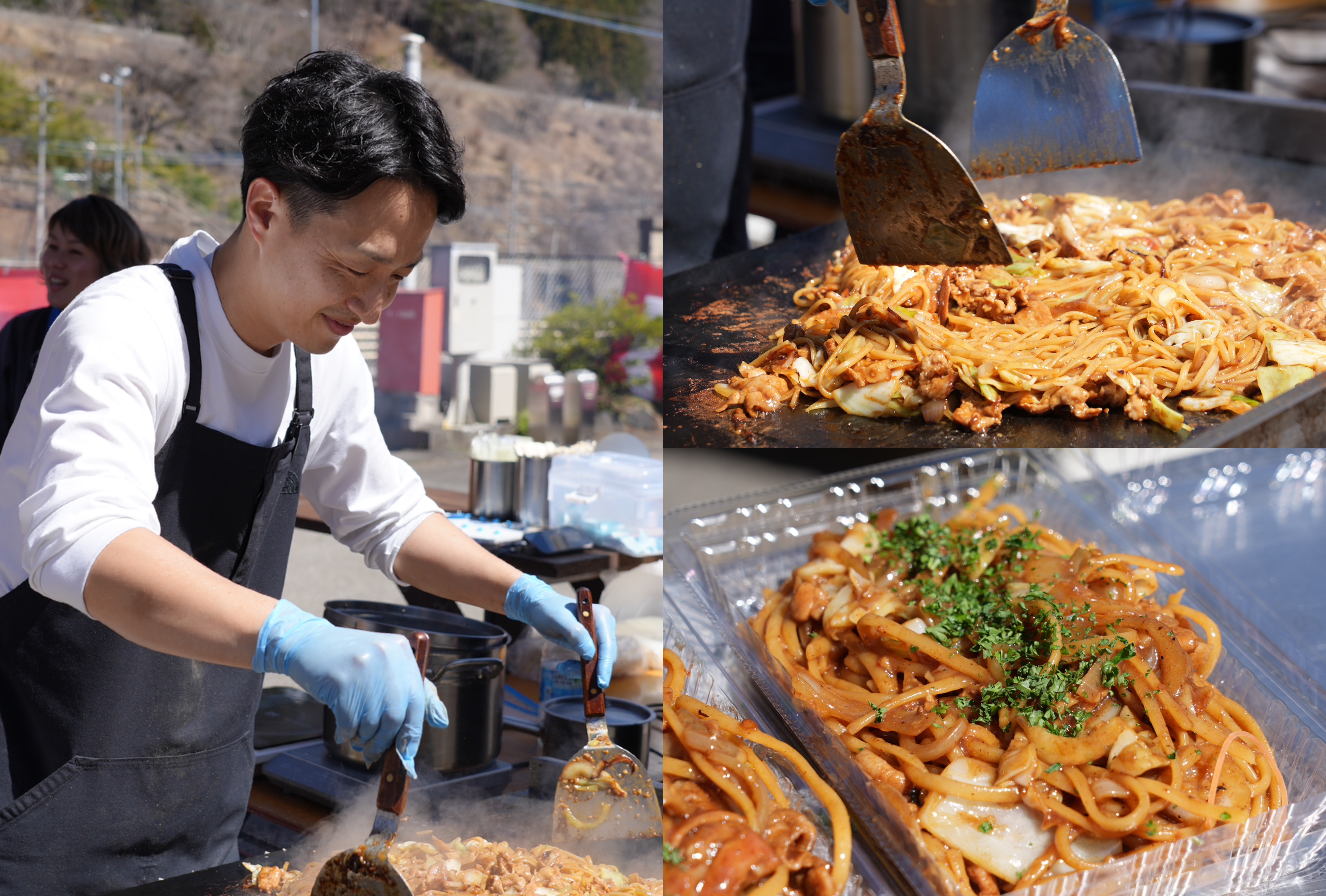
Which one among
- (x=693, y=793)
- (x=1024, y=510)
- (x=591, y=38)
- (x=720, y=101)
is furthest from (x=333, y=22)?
(x=693, y=793)

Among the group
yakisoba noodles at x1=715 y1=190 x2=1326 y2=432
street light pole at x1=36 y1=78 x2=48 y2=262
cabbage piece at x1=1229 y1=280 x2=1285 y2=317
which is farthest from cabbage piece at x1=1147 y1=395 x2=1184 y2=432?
street light pole at x1=36 y1=78 x2=48 y2=262

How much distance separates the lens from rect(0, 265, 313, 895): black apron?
4.91ft

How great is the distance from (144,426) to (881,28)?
1179mm

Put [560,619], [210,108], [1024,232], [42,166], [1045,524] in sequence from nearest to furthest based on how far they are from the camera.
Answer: [560,619] < [1024,232] < [1045,524] < [42,166] < [210,108]

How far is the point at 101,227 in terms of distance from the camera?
10.4ft

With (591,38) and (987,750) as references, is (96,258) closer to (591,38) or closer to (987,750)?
(987,750)

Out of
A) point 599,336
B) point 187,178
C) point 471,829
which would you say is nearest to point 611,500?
point 471,829

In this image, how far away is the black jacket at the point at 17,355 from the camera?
299 centimetres

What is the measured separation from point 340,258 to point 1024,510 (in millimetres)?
1794

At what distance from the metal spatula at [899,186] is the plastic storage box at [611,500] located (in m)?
1.31

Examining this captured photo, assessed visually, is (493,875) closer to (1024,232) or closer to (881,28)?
(881,28)

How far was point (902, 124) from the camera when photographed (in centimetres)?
150

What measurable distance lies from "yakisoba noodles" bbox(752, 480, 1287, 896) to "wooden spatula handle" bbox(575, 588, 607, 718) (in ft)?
1.14

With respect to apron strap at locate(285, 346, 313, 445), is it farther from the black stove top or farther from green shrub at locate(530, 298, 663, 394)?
green shrub at locate(530, 298, 663, 394)
